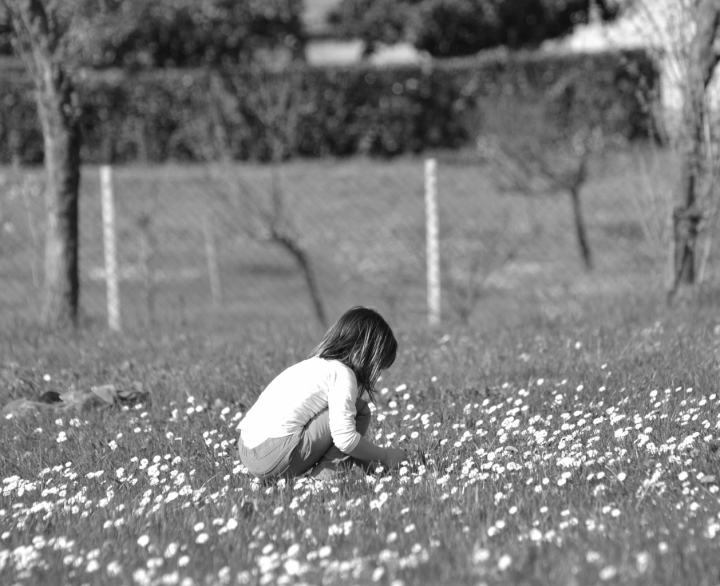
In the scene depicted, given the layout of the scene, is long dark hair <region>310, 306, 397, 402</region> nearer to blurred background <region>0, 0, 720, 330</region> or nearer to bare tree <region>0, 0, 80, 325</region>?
blurred background <region>0, 0, 720, 330</region>

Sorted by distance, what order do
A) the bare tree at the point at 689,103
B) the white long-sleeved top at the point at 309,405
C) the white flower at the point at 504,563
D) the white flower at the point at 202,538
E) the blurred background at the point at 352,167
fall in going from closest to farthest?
the white flower at the point at 504,563 < the white flower at the point at 202,538 < the white long-sleeved top at the point at 309,405 < the bare tree at the point at 689,103 < the blurred background at the point at 352,167

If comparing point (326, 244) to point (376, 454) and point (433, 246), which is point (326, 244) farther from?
point (376, 454)

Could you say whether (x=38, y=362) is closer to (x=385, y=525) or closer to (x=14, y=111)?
(x=385, y=525)

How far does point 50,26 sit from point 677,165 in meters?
4.74

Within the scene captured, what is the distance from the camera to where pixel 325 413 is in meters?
3.81

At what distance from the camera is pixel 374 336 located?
381 cm

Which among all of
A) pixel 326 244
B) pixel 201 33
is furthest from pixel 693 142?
pixel 201 33

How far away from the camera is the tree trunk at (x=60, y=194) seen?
6.82 m

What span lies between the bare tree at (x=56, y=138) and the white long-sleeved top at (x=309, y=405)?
3.67m

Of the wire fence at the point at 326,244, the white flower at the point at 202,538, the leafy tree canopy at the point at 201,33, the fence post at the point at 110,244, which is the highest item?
the leafy tree canopy at the point at 201,33

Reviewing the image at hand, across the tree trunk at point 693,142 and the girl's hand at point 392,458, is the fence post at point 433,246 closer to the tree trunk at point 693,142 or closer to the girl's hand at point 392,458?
the tree trunk at point 693,142

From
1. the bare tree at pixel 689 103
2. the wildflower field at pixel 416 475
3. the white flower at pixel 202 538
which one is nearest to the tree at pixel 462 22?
the bare tree at pixel 689 103

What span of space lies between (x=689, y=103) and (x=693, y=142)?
0.29 m

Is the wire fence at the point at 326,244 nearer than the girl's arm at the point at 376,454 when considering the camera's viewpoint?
No
